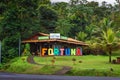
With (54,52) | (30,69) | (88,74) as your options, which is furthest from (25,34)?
(88,74)

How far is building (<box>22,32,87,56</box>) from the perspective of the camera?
188ft

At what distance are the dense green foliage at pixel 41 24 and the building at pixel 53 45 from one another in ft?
6.60

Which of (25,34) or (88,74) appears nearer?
(88,74)

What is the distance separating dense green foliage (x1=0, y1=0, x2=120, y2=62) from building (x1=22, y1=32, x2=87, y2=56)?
6.60 ft

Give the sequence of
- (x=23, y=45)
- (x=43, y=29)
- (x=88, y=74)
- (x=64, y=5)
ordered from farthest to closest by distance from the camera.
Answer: (x=64, y=5), (x=43, y=29), (x=23, y=45), (x=88, y=74)

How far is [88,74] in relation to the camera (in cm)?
3138

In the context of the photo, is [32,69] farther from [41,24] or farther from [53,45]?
[41,24]

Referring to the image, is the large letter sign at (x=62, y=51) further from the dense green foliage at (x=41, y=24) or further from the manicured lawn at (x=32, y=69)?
the manicured lawn at (x=32, y=69)

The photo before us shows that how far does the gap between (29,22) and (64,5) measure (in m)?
37.7

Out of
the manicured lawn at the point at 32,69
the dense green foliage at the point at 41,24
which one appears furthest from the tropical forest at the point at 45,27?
the manicured lawn at the point at 32,69

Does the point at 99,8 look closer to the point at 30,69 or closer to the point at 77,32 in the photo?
the point at 77,32

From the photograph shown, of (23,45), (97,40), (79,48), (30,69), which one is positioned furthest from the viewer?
(79,48)

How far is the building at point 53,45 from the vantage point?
188 feet

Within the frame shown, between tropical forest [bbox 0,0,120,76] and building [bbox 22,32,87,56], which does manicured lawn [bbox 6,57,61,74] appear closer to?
tropical forest [bbox 0,0,120,76]
